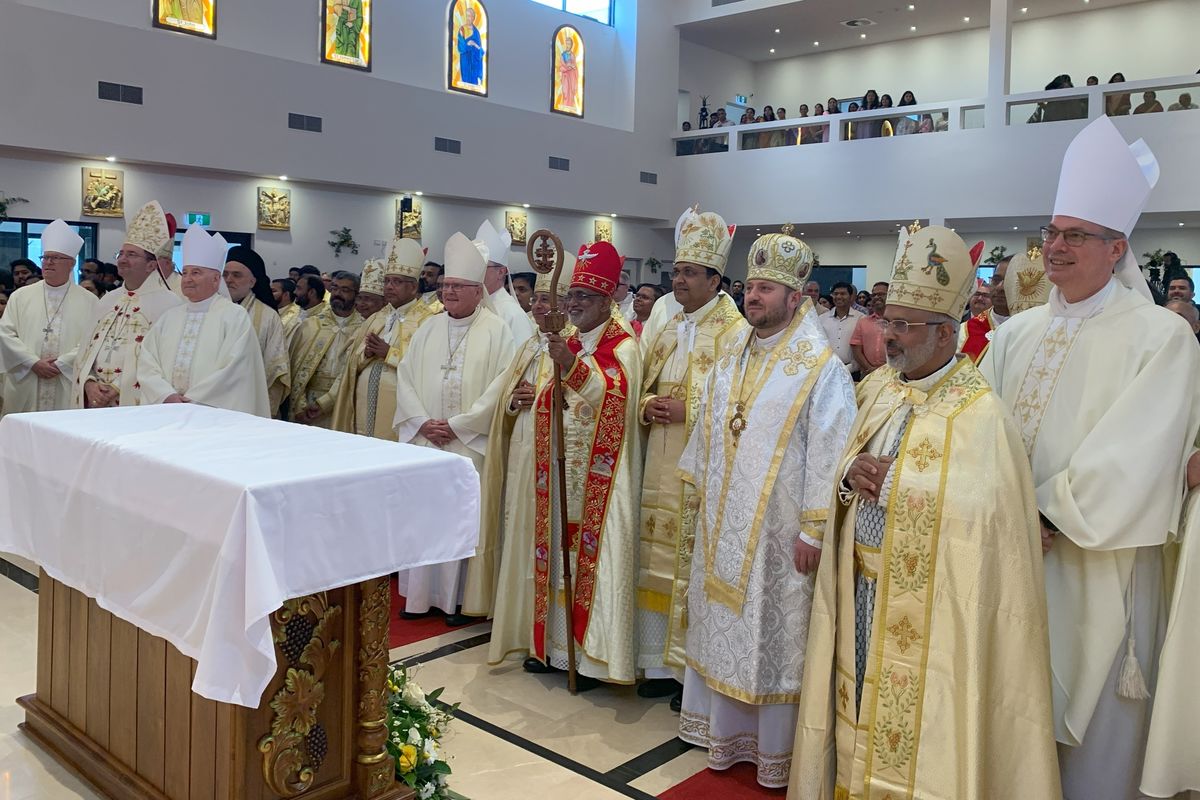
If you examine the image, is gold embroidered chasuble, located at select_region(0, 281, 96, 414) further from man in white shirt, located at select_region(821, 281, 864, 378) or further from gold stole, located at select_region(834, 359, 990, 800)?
man in white shirt, located at select_region(821, 281, 864, 378)

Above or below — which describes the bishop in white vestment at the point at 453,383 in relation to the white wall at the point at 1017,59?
below

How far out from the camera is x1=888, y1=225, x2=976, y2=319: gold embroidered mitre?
3346mm

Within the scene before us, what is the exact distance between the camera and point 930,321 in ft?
11.0

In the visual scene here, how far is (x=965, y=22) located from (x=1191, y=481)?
71.2ft

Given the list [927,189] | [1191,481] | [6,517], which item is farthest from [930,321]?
[927,189]

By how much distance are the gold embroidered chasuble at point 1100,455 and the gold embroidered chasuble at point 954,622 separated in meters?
0.27

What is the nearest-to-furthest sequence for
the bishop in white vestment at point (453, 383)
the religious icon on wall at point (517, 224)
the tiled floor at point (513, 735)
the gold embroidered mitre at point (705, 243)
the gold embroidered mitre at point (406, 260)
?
the tiled floor at point (513, 735), the gold embroidered mitre at point (705, 243), the bishop in white vestment at point (453, 383), the gold embroidered mitre at point (406, 260), the religious icon on wall at point (517, 224)

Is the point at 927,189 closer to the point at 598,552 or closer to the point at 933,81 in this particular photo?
the point at 933,81

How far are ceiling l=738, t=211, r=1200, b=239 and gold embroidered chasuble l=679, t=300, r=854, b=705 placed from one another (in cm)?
1501

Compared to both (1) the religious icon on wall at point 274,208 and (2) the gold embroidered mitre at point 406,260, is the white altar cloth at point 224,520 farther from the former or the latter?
(1) the religious icon on wall at point 274,208

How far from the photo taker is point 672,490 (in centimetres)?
482

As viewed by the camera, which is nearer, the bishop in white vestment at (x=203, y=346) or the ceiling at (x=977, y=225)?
the bishop in white vestment at (x=203, y=346)

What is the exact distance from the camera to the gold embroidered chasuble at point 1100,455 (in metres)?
3.22

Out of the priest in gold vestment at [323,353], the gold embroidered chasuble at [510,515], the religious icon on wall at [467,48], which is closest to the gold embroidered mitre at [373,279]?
the priest in gold vestment at [323,353]
